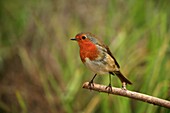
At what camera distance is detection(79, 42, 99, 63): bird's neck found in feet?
6.28

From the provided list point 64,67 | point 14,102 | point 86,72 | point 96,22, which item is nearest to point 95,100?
point 86,72

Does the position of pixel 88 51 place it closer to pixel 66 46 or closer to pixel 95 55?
pixel 95 55

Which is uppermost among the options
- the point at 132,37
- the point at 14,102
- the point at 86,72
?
the point at 132,37

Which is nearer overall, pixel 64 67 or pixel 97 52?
pixel 97 52

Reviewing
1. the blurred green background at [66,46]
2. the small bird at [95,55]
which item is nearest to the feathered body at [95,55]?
the small bird at [95,55]

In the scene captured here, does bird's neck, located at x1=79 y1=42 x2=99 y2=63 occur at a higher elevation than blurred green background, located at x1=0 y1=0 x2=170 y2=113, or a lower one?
higher

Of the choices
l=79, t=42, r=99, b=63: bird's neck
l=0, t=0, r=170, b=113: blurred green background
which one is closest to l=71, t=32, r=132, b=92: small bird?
l=79, t=42, r=99, b=63: bird's neck

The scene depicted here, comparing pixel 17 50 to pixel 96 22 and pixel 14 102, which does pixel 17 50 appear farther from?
pixel 96 22

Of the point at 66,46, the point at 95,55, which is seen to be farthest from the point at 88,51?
the point at 66,46

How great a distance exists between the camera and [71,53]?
368 centimetres

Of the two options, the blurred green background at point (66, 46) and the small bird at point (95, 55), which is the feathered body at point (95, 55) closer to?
the small bird at point (95, 55)

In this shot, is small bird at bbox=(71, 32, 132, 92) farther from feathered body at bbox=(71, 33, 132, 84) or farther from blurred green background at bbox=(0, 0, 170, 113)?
blurred green background at bbox=(0, 0, 170, 113)

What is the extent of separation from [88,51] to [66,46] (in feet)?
6.77

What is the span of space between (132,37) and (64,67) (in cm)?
57
